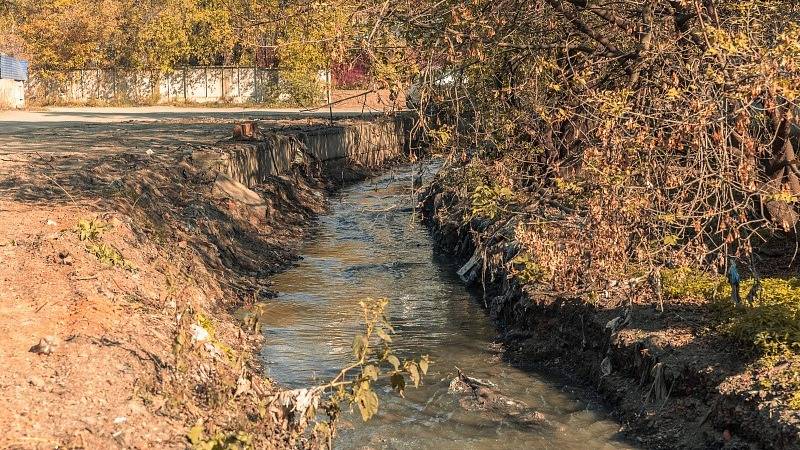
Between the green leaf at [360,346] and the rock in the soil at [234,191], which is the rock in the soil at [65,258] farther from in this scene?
Result: the rock in the soil at [234,191]

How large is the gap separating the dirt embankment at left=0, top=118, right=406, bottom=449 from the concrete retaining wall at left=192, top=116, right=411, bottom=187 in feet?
10.6

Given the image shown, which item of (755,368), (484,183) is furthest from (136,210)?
(755,368)

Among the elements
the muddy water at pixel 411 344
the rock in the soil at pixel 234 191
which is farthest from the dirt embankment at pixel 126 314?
the rock in the soil at pixel 234 191

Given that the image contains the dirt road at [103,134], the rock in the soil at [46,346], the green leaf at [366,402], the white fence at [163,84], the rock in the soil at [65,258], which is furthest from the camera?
the white fence at [163,84]

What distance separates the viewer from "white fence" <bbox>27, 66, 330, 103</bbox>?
2130 inches

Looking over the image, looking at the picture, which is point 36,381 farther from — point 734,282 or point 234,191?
point 234,191

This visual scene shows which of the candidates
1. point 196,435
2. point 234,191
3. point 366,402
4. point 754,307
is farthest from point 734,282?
point 234,191

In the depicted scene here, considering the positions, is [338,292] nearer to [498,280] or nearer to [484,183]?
[498,280]

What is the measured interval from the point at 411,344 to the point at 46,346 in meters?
5.44

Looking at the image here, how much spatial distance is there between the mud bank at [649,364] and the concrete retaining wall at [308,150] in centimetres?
600

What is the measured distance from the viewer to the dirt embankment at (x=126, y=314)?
6.23m

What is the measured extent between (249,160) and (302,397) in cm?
1470

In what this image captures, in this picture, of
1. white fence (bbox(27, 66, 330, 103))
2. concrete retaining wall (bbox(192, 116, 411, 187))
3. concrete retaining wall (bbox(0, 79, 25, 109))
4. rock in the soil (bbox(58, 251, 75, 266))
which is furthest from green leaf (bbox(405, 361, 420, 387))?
white fence (bbox(27, 66, 330, 103))

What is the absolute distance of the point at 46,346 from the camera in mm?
7000
